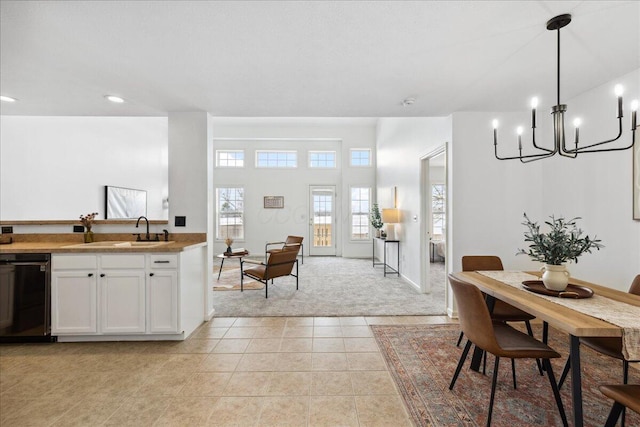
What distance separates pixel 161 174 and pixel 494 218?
6880 mm

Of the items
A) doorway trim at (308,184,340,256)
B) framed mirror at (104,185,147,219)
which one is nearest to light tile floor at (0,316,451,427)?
framed mirror at (104,185,147,219)

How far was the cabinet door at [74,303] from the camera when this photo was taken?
2.77m

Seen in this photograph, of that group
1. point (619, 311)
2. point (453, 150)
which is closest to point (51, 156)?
point (453, 150)

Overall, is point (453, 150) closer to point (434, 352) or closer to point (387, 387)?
point (434, 352)

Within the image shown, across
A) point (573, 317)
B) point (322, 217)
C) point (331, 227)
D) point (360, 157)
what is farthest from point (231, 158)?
point (573, 317)

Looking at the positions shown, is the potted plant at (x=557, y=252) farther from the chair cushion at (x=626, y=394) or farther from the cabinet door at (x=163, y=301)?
the cabinet door at (x=163, y=301)

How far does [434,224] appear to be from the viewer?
810cm

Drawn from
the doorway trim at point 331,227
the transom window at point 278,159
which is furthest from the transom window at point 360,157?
the transom window at point 278,159

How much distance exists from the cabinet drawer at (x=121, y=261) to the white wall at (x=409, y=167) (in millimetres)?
3694

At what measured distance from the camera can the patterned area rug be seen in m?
1.81

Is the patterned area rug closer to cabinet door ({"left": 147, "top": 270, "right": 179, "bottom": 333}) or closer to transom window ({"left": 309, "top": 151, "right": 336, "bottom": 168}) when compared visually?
cabinet door ({"left": 147, "top": 270, "right": 179, "bottom": 333})

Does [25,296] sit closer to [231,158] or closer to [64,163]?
[64,163]

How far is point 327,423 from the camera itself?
1791mm

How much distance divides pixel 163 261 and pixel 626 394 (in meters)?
3.26
